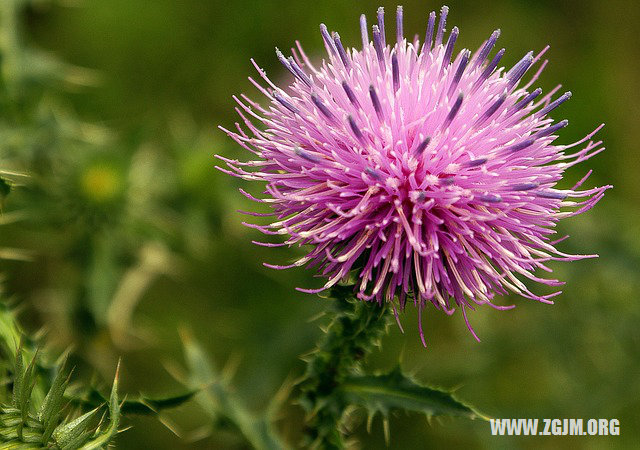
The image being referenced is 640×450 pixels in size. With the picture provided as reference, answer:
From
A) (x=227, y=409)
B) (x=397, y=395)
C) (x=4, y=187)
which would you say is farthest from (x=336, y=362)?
(x=4, y=187)

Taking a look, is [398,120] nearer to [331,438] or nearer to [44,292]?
[331,438]

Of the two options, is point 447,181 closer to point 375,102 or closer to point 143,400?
point 375,102

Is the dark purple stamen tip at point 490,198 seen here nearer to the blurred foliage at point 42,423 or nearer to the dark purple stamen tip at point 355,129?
the dark purple stamen tip at point 355,129

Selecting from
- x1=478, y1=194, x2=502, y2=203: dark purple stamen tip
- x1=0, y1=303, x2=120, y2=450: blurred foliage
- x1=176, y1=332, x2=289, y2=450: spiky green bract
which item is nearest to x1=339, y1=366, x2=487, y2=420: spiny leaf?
x1=176, y1=332, x2=289, y2=450: spiky green bract

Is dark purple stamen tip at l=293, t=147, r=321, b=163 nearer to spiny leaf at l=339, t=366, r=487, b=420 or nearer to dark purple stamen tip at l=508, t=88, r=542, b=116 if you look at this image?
dark purple stamen tip at l=508, t=88, r=542, b=116

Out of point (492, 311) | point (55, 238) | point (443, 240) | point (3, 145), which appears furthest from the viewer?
point (492, 311)

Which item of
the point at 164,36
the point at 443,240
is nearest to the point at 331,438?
the point at 443,240

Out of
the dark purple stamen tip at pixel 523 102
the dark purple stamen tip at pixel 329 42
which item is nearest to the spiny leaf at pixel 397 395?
the dark purple stamen tip at pixel 523 102

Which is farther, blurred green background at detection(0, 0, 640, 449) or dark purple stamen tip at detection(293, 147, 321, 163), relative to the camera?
blurred green background at detection(0, 0, 640, 449)
